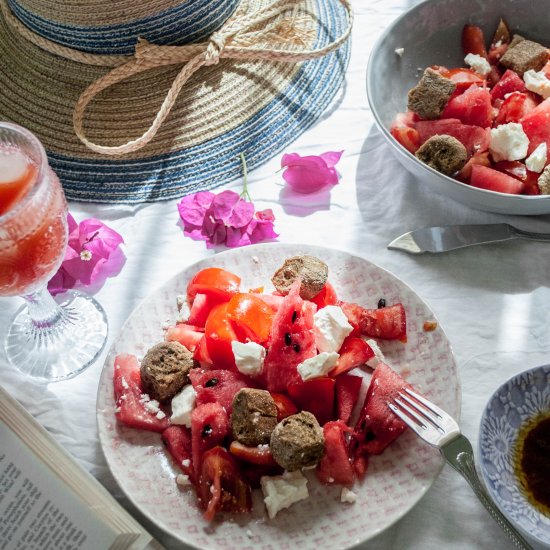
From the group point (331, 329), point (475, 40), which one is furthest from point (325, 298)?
point (475, 40)

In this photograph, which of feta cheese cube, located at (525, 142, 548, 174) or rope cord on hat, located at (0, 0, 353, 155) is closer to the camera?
feta cheese cube, located at (525, 142, 548, 174)

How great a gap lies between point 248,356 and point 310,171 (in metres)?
0.41

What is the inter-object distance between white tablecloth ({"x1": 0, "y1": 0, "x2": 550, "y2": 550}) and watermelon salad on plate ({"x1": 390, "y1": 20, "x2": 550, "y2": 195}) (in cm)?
8

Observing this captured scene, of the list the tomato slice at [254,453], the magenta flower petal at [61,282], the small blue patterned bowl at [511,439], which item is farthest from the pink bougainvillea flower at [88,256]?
the small blue patterned bowl at [511,439]

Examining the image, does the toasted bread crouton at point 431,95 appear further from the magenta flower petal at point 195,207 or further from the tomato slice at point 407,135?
the magenta flower petal at point 195,207

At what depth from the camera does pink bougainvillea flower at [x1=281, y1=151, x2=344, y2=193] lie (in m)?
1.17

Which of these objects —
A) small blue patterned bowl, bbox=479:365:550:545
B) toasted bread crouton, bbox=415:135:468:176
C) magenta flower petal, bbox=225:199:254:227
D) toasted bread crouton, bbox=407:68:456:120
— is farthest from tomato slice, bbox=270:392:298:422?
toasted bread crouton, bbox=407:68:456:120

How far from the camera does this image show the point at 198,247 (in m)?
1.14

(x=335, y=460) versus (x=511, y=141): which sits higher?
(x=511, y=141)

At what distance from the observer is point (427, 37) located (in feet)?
4.11

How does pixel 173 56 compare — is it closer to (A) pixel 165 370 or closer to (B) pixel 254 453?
(A) pixel 165 370

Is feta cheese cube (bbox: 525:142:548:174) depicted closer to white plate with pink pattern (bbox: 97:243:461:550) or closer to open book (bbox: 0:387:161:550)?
white plate with pink pattern (bbox: 97:243:461:550)

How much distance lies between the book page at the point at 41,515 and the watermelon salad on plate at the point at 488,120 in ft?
2.29

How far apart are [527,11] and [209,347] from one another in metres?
0.85
